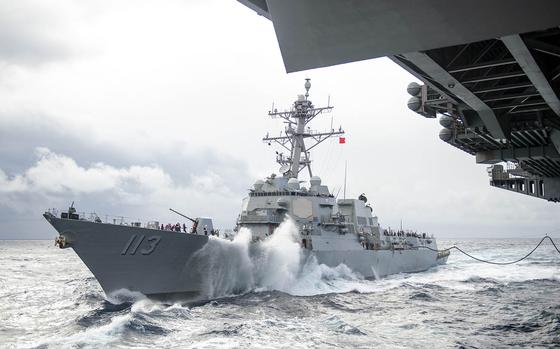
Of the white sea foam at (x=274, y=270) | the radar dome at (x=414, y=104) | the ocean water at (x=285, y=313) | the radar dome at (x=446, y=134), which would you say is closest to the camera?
the ocean water at (x=285, y=313)

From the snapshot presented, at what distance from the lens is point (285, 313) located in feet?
51.8

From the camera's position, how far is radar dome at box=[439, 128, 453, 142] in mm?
16422

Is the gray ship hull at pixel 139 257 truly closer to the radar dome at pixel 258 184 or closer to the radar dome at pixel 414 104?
the radar dome at pixel 258 184

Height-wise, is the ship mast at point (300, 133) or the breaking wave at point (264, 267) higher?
the ship mast at point (300, 133)

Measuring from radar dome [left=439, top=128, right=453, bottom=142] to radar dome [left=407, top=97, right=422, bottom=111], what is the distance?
2.81m

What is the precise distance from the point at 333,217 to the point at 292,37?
1951 centimetres

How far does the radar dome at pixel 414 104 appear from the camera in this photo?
556 inches

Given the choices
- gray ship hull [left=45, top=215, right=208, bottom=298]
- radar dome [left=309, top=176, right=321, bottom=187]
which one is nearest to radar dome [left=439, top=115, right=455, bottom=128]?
gray ship hull [left=45, top=215, right=208, bottom=298]

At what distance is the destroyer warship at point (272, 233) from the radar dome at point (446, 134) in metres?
8.17

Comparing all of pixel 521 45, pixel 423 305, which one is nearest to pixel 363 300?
pixel 423 305

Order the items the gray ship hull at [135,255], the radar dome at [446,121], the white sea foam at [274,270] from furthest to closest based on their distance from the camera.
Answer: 1. the white sea foam at [274,270]
2. the radar dome at [446,121]
3. the gray ship hull at [135,255]

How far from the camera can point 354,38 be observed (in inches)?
226

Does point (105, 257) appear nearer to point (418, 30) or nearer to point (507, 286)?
point (418, 30)

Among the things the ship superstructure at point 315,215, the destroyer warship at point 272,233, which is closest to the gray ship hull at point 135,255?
the destroyer warship at point 272,233
